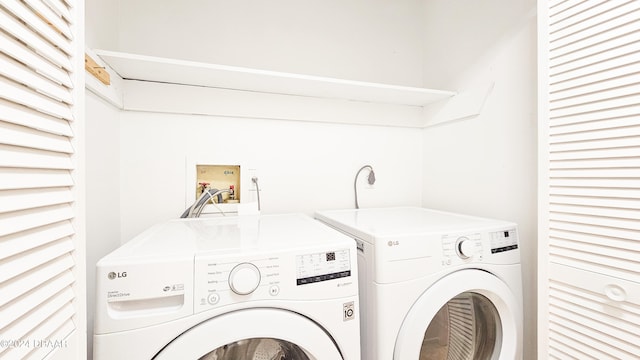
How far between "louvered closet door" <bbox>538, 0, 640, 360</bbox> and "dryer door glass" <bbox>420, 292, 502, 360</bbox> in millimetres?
208

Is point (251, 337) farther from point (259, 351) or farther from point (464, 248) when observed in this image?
point (464, 248)

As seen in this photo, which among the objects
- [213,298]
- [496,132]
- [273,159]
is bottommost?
[213,298]

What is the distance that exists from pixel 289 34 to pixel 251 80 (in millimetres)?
449

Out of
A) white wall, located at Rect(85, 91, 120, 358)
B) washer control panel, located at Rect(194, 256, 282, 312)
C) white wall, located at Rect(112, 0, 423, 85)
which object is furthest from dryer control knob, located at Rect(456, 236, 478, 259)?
white wall, located at Rect(85, 91, 120, 358)

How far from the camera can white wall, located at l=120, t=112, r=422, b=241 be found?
4.17 feet

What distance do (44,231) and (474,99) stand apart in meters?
1.62

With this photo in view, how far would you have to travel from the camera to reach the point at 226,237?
0.90 meters

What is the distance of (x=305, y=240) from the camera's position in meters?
0.85

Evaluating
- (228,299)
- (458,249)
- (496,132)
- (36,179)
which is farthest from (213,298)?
(496,132)

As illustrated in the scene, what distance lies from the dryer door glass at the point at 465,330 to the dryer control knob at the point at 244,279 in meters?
0.74

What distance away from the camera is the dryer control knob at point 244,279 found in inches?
27.1

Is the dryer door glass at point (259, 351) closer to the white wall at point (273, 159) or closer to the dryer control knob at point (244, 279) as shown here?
the dryer control knob at point (244, 279)

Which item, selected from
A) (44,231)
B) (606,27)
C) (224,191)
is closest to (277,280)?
(44,231)

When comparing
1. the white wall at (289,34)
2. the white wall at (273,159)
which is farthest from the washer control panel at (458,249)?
the white wall at (289,34)
